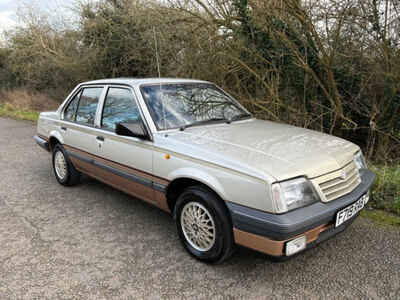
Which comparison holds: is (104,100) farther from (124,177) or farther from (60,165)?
(60,165)

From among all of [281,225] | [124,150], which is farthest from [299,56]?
[281,225]

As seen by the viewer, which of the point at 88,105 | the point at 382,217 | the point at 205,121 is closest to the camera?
the point at 205,121

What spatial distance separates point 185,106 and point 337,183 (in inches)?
68.3

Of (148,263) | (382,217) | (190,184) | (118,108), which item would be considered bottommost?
(148,263)

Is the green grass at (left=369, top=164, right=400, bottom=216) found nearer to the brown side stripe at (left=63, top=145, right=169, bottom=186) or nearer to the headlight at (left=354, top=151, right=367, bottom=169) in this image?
the headlight at (left=354, top=151, right=367, bottom=169)

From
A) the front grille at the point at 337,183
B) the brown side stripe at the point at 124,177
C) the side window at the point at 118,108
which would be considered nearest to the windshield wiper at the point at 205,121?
the side window at the point at 118,108

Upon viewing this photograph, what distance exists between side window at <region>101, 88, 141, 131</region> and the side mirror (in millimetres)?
207

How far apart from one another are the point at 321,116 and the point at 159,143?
3576 mm

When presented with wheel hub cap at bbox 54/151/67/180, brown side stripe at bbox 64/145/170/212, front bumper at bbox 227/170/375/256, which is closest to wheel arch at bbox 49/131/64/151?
wheel hub cap at bbox 54/151/67/180

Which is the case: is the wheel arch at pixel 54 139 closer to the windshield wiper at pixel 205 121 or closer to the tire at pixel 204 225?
the windshield wiper at pixel 205 121

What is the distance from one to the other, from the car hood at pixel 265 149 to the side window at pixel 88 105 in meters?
1.47

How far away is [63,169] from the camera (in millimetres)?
4863

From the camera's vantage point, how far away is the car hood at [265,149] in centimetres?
245

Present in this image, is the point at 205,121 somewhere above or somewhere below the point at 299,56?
below
